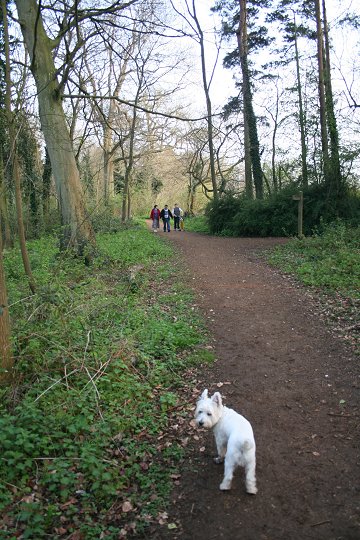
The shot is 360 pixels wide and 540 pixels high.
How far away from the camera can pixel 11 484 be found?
3391 millimetres

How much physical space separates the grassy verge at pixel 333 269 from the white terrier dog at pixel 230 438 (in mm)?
3330

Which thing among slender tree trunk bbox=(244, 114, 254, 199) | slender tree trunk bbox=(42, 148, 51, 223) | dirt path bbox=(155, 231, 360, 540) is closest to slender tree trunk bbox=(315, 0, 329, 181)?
slender tree trunk bbox=(244, 114, 254, 199)

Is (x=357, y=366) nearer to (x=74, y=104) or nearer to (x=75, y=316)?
(x=75, y=316)

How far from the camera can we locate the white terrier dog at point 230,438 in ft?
11.0

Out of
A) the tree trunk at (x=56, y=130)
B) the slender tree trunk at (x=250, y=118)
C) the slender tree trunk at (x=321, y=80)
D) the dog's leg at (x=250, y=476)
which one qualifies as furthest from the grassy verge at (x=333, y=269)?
the slender tree trunk at (x=250, y=118)

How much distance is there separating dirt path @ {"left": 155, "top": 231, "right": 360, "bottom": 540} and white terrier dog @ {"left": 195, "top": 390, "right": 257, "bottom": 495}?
152mm

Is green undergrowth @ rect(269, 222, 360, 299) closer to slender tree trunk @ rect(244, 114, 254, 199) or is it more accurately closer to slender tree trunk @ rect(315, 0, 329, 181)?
slender tree trunk @ rect(315, 0, 329, 181)

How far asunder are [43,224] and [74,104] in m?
5.96

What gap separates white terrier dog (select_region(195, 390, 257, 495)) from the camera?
3342 mm

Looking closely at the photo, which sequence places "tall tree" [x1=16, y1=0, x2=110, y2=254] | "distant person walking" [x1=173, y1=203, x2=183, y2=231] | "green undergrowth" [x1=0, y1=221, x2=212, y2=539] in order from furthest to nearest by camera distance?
"distant person walking" [x1=173, y1=203, x2=183, y2=231] → "tall tree" [x1=16, y1=0, x2=110, y2=254] → "green undergrowth" [x1=0, y1=221, x2=212, y2=539]

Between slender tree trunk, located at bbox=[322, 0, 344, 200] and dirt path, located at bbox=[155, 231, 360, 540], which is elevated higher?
slender tree trunk, located at bbox=[322, 0, 344, 200]

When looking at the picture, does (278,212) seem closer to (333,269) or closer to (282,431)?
(333,269)

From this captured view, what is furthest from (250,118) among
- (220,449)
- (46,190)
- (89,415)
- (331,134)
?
(220,449)

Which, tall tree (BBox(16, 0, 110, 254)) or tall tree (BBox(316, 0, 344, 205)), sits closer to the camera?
tall tree (BBox(16, 0, 110, 254))
